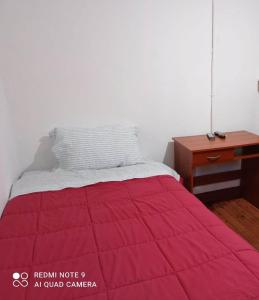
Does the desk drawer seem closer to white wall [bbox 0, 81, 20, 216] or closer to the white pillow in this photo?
the white pillow

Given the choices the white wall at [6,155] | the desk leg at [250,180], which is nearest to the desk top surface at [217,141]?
the desk leg at [250,180]

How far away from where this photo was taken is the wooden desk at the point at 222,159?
6.93 feet

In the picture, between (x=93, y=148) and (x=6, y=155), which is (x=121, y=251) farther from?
(x=6, y=155)

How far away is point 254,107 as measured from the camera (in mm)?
2637

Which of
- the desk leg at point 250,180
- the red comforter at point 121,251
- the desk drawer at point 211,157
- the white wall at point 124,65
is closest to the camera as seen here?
the red comforter at point 121,251

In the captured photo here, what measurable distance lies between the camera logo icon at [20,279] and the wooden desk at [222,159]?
1.49m

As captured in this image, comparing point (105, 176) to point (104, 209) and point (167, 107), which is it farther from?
point (167, 107)

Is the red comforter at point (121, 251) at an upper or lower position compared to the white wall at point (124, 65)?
lower

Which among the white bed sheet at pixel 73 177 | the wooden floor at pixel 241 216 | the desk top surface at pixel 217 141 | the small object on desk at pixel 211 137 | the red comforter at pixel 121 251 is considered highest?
the small object on desk at pixel 211 137

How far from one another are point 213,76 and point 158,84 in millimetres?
564

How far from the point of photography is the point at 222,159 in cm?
215

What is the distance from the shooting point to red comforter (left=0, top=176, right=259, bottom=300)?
91cm

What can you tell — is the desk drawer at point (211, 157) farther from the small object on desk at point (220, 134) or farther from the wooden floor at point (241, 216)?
the wooden floor at point (241, 216)

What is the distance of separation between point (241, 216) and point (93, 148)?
1.52 metres
